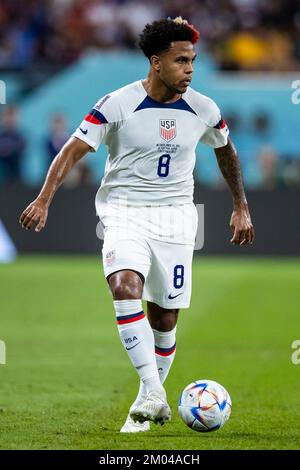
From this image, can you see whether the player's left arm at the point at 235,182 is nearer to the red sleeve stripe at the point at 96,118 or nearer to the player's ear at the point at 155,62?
the player's ear at the point at 155,62

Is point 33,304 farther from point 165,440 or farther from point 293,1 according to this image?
point 293,1

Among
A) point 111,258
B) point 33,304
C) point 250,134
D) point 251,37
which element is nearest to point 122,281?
point 111,258

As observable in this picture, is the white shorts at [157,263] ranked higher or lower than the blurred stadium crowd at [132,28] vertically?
higher

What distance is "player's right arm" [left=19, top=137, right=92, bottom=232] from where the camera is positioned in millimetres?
Result: 6621

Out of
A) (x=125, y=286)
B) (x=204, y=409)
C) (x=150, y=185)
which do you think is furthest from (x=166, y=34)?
(x=204, y=409)

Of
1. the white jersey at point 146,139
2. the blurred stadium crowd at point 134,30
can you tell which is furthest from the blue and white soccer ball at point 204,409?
the blurred stadium crowd at point 134,30

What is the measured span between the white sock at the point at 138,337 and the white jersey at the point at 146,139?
809 millimetres

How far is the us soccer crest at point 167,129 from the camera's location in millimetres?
7105

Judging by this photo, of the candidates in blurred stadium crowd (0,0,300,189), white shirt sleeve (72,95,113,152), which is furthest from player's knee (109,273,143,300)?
blurred stadium crowd (0,0,300,189)

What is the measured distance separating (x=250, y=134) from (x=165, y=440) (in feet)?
57.2

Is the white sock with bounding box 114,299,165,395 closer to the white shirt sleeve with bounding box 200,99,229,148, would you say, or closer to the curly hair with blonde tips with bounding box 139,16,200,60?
the white shirt sleeve with bounding box 200,99,229,148

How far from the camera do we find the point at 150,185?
7.19 meters

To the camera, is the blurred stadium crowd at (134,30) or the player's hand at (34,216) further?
the blurred stadium crowd at (134,30)

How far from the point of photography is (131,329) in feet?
22.2
